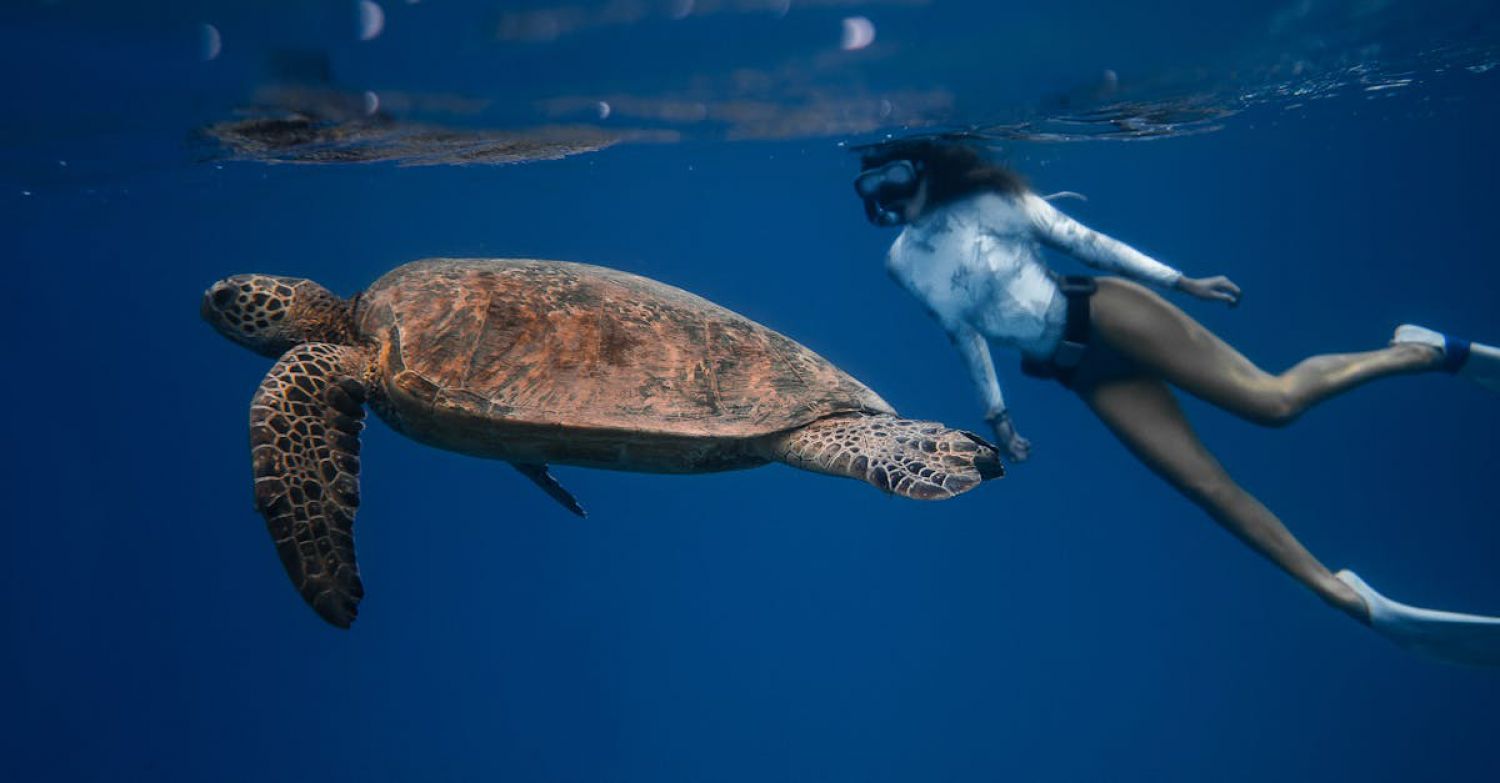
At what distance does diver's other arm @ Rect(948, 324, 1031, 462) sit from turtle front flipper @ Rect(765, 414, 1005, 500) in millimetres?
1693

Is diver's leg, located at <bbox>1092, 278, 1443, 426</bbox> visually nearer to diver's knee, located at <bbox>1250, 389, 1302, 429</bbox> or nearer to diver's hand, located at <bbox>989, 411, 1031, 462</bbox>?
diver's knee, located at <bbox>1250, 389, 1302, 429</bbox>

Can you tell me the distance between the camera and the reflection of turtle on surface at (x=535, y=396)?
11.6 ft

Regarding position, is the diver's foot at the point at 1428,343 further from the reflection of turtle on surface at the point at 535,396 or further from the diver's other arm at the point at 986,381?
the reflection of turtle on surface at the point at 535,396

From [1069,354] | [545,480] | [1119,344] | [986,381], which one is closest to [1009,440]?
[986,381]

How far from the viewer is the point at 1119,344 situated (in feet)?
17.1

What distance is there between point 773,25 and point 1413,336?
574 centimetres

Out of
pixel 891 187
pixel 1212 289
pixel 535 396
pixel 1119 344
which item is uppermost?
pixel 891 187

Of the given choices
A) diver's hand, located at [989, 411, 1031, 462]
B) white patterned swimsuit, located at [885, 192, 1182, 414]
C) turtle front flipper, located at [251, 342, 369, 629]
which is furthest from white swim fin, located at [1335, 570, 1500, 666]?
turtle front flipper, located at [251, 342, 369, 629]

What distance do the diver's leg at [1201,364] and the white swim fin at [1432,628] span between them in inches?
54.1

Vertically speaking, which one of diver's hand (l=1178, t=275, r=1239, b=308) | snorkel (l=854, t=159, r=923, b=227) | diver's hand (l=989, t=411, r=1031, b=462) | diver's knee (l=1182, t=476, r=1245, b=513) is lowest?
diver's knee (l=1182, t=476, r=1245, b=513)

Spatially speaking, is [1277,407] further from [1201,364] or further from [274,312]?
[274,312]

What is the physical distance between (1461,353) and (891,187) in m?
4.18

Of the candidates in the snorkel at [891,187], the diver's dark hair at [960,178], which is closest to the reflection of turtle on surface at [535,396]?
the snorkel at [891,187]

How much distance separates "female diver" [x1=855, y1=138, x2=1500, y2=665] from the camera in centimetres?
511
